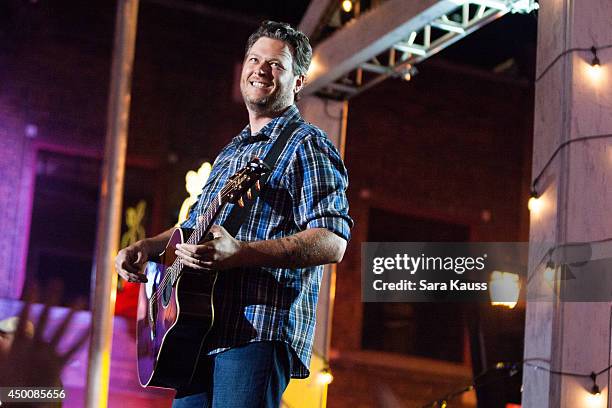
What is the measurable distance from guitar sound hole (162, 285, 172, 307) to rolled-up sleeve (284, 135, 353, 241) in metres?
0.35

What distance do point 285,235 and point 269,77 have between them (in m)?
0.40

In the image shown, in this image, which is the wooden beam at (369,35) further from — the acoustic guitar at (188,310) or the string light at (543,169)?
the acoustic guitar at (188,310)

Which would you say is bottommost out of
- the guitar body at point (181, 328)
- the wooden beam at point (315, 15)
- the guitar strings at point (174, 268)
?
the guitar body at point (181, 328)

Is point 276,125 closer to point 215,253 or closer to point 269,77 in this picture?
point 269,77

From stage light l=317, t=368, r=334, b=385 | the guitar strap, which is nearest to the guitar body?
the guitar strap

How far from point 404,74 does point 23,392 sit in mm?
3183

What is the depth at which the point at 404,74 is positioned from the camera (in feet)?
18.9

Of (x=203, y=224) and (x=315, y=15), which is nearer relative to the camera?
(x=203, y=224)

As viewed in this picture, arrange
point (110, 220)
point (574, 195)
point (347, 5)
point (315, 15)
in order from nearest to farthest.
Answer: point (574, 195), point (347, 5), point (110, 220), point (315, 15)

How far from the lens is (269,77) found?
2299 millimetres
